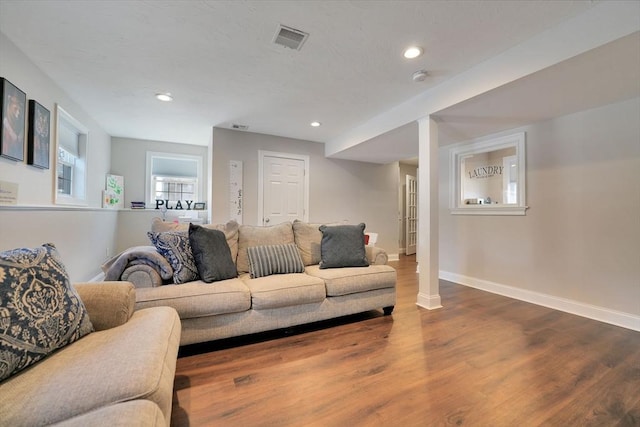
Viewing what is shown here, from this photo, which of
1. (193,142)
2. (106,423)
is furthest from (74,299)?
(193,142)

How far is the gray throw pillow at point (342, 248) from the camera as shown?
2.74 metres

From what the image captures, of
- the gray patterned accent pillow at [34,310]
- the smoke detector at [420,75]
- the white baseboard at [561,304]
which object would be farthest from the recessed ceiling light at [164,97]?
the white baseboard at [561,304]

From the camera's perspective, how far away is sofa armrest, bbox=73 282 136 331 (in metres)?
1.38

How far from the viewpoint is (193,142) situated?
17.2ft

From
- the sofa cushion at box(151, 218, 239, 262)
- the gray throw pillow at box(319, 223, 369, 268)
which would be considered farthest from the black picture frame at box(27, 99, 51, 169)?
the gray throw pillow at box(319, 223, 369, 268)

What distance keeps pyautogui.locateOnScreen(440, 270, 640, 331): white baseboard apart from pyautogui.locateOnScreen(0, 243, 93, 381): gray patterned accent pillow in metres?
4.18

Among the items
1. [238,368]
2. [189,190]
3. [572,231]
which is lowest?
[238,368]

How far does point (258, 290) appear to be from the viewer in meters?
2.14

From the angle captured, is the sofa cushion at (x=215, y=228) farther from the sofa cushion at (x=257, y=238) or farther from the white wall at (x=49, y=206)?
the white wall at (x=49, y=206)

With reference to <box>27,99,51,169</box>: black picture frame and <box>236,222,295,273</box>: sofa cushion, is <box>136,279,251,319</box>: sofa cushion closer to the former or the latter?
<box>236,222,295,273</box>: sofa cushion

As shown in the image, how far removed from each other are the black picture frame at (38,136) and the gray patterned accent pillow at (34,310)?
5.97 feet

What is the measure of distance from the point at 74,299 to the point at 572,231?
4299 mm

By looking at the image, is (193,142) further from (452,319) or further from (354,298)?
(452,319)

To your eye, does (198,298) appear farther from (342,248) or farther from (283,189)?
(283,189)
